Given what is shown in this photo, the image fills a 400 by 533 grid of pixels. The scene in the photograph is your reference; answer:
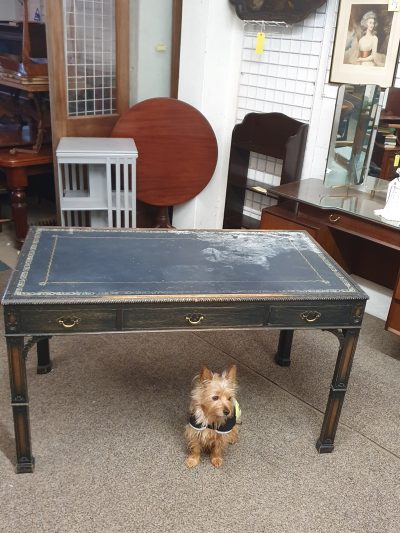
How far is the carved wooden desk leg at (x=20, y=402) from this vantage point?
Answer: 1815 millimetres

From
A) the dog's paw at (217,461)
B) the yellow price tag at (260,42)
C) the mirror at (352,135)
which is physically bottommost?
the dog's paw at (217,461)

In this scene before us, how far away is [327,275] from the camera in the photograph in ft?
6.97

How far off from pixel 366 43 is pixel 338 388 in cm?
207

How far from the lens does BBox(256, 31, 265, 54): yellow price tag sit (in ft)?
11.9

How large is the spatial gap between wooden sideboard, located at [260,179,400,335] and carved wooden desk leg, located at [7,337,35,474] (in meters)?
1.78

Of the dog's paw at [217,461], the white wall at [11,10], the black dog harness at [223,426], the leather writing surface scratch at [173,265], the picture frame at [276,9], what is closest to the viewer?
the leather writing surface scratch at [173,265]

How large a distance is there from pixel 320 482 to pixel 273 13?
283cm

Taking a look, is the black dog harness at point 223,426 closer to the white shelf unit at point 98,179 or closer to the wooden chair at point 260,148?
the white shelf unit at point 98,179

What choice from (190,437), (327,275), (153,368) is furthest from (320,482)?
(153,368)

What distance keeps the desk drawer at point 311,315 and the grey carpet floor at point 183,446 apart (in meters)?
0.62

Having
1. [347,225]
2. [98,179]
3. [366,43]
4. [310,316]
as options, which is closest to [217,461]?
[310,316]

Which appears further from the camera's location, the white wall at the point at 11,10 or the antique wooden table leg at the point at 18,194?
the white wall at the point at 11,10

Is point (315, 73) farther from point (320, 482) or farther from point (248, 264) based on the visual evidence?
point (320, 482)

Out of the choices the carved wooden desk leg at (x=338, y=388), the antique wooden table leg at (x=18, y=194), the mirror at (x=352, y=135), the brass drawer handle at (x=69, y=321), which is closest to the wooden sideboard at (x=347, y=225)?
the mirror at (x=352, y=135)
